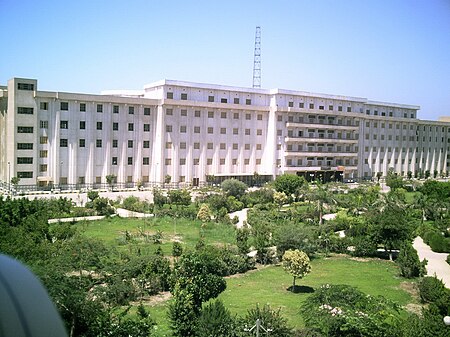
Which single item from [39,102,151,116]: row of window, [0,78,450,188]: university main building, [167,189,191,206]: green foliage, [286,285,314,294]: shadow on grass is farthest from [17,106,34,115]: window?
[286,285,314,294]: shadow on grass

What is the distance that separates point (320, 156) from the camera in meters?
43.6

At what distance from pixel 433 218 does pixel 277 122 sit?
18.1 metres

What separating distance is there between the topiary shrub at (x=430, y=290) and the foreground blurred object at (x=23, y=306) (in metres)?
12.4

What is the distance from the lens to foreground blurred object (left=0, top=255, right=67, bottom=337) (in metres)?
1.20

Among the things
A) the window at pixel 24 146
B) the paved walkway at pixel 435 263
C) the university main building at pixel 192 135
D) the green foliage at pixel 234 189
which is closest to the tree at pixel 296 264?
the paved walkway at pixel 435 263

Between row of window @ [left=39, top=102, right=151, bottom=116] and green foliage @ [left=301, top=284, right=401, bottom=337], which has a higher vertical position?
row of window @ [left=39, top=102, right=151, bottom=116]

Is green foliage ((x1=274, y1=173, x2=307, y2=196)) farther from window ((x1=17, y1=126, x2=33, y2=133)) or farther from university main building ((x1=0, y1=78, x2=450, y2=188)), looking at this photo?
window ((x1=17, y1=126, x2=33, y2=133))

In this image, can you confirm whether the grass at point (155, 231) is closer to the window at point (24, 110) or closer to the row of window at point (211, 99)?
the window at point (24, 110)

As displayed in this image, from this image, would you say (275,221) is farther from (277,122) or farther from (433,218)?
(277,122)

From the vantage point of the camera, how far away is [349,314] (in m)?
9.48

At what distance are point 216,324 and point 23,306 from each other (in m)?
7.92

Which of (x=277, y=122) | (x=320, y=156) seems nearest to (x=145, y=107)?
(x=277, y=122)

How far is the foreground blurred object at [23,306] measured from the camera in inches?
47.2

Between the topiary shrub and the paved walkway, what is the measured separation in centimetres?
163
